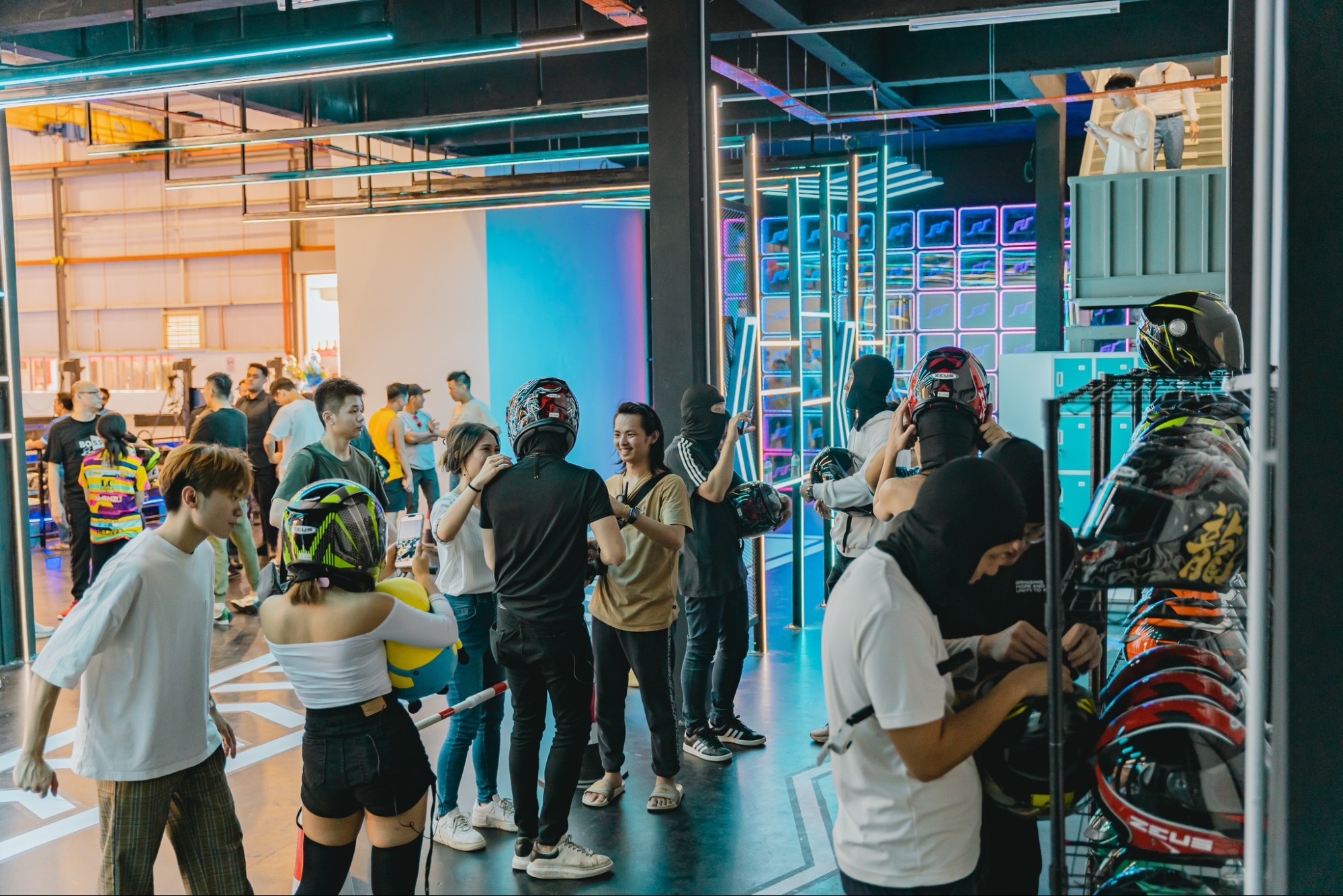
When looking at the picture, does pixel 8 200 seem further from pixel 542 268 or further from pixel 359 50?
pixel 542 268

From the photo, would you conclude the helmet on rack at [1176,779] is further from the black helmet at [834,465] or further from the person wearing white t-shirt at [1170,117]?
the person wearing white t-shirt at [1170,117]

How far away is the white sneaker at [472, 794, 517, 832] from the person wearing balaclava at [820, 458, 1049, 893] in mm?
2704

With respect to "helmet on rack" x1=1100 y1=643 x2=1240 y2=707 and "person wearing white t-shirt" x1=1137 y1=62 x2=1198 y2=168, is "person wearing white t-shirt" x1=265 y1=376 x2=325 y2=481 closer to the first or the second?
"person wearing white t-shirt" x1=1137 y1=62 x2=1198 y2=168

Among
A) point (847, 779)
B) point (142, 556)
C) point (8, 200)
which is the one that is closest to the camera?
point (847, 779)

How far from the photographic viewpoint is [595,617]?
462cm

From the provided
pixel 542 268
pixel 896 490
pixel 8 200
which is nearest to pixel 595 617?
pixel 896 490

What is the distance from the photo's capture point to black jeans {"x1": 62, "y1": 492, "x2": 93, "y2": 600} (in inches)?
332

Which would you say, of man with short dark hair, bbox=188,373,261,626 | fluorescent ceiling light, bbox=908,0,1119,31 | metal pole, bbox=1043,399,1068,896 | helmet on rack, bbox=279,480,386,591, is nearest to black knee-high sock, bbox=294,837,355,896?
helmet on rack, bbox=279,480,386,591

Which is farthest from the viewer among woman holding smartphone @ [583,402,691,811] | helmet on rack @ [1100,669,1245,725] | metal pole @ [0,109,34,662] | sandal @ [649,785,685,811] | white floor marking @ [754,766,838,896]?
metal pole @ [0,109,34,662]

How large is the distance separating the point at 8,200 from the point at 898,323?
10.00 m

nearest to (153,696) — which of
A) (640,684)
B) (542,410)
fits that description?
(542,410)

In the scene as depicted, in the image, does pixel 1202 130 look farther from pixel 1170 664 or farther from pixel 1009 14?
pixel 1170 664

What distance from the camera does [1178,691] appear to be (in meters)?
2.33

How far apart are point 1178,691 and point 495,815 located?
3013mm
